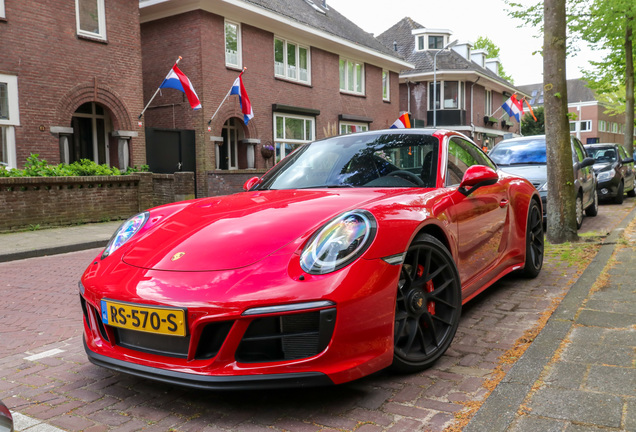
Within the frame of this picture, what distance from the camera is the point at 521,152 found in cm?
988

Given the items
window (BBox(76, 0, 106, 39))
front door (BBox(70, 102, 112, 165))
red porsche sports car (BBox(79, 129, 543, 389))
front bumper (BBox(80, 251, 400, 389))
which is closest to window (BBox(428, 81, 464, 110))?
front door (BBox(70, 102, 112, 165))

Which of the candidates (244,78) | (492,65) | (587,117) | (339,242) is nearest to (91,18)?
(244,78)

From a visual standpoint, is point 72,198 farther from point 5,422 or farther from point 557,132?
point 5,422

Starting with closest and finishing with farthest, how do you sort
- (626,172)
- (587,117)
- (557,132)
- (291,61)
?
(557,132) < (626,172) < (291,61) < (587,117)

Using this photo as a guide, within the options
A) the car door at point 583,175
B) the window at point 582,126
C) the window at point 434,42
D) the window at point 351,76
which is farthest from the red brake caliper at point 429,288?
the window at point 582,126

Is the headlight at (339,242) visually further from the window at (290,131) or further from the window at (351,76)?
the window at (351,76)

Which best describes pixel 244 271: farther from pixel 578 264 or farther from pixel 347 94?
pixel 347 94

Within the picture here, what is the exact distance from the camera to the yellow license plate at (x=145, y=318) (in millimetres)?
2473

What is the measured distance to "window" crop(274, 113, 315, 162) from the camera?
Result: 70.0ft

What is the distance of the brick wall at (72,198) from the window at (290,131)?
7743 millimetres

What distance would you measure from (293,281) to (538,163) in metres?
8.12

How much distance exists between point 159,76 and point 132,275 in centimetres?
1784

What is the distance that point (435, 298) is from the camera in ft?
10.6

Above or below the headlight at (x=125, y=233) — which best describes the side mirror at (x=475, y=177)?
above
